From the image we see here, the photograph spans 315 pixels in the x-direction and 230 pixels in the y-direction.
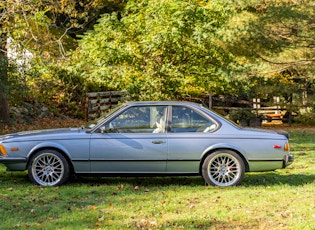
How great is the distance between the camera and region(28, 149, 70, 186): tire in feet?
29.7

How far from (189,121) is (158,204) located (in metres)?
2.16

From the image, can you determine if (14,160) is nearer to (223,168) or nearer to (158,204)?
(158,204)

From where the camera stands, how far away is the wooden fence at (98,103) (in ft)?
85.3

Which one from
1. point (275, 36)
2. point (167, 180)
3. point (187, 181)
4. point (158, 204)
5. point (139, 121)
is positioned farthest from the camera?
point (275, 36)

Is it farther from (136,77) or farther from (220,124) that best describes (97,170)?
(136,77)

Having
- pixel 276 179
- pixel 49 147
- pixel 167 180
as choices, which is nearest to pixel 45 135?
pixel 49 147

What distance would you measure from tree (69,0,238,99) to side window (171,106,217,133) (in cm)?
621

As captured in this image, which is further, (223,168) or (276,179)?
(276,179)

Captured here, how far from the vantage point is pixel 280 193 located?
8.49m

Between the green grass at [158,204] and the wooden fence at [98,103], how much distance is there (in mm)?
15702

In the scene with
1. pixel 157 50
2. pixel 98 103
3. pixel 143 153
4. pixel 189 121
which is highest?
pixel 157 50

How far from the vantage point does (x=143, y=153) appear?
9016 millimetres

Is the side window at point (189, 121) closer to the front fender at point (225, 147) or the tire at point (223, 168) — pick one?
the front fender at point (225, 147)

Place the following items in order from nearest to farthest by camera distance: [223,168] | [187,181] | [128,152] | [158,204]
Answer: [158,204]
[128,152]
[223,168]
[187,181]
